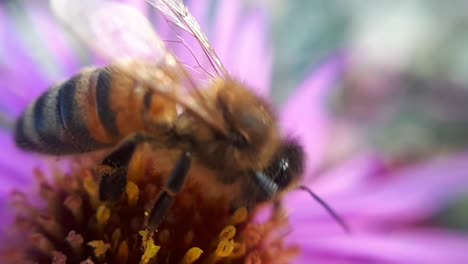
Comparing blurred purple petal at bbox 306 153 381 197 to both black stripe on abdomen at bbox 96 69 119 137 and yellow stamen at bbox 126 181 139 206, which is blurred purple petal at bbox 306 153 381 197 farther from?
black stripe on abdomen at bbox 96 69 119 137

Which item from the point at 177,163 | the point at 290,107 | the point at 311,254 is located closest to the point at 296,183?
the point at 177,163

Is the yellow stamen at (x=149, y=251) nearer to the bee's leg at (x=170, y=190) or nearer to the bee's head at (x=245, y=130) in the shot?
the bee's leg at (x=170, y=190)

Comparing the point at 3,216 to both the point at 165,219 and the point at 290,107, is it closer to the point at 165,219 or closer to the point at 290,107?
the point at 165,219

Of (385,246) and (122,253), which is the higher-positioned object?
(122,253)

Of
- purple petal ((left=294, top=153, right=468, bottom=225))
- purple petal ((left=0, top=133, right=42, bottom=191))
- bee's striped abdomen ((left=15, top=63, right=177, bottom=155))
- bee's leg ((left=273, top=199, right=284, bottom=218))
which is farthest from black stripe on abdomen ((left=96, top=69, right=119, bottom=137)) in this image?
purple petal ((left=294, top=153, right=468, bottom=225))

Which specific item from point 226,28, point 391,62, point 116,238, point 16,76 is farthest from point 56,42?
point 391,62

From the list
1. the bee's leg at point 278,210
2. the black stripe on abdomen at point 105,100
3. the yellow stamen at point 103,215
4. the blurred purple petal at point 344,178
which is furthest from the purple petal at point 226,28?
the black stripe on abdomen at point 105,100

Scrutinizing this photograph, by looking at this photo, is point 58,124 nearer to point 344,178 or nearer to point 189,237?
point 189,237
